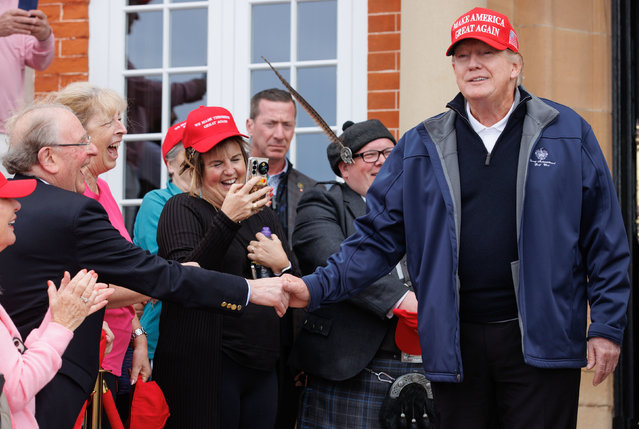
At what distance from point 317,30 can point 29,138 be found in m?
3.50

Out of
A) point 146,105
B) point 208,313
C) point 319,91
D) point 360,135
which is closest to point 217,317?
point 208,313

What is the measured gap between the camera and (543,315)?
2.98 metres

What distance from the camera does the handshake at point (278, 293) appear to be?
11.8ft

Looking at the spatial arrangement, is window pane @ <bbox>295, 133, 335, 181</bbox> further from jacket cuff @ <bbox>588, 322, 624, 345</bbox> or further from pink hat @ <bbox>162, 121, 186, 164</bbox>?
jacket cuff @ <bbox>588, 322, 624, 345</bbox>

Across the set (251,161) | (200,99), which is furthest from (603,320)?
(200,99)

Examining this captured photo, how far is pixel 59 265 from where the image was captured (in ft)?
9.80

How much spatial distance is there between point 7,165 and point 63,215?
1.14 ft

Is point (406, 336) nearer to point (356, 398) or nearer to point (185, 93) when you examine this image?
point (356, 398)

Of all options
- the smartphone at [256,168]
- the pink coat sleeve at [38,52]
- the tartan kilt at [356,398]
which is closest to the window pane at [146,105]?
the pink coat sleeve at [38,52]

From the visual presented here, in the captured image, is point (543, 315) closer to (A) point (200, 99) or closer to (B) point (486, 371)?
(B) point (486, 371)

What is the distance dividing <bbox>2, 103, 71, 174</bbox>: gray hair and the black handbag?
6.32ft

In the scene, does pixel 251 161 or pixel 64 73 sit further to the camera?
pixel 64 73

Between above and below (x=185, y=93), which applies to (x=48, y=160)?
below

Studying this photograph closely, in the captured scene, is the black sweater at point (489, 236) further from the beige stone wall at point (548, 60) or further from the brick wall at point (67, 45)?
the brick wall at point (67, 45)
